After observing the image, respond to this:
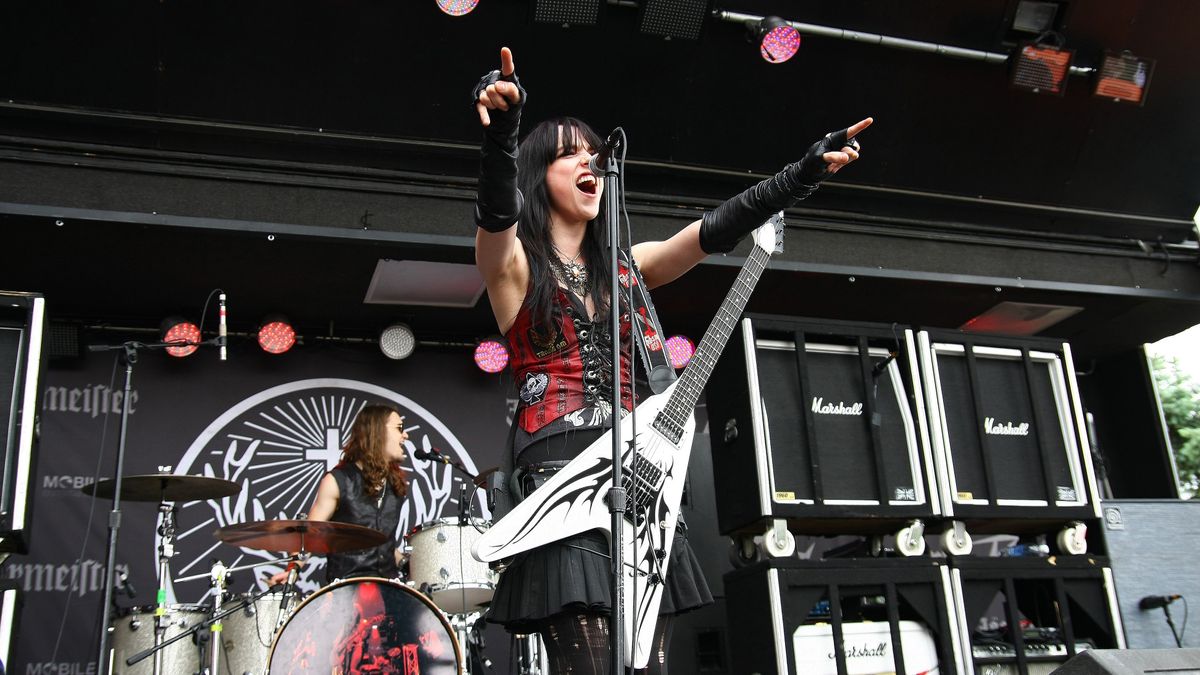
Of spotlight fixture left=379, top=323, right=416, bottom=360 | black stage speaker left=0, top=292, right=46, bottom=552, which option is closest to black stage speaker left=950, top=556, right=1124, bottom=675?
spotlight fixture left=379, top=323, right=416, bottom=360

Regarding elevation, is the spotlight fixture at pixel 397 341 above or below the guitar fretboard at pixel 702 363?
above

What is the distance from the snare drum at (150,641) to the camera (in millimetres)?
4414

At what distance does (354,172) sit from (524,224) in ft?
9.19

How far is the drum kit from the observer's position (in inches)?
151

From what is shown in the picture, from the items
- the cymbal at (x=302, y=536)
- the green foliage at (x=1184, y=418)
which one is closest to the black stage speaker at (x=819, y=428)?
the cymbal at (x=302, y=536)

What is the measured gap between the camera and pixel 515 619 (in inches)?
77.9

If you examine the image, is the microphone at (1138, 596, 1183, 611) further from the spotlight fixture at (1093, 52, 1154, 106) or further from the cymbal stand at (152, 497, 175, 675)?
the cymbal stand at (152, 497, 175, 675)

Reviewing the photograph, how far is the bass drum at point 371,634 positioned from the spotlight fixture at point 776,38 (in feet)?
10.2

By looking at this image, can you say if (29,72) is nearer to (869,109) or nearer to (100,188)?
(100,188)

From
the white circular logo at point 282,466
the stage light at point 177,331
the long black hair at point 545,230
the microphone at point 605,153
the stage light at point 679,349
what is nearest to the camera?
the microphone at point 605,153

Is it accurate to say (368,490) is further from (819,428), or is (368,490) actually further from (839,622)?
(839,622)

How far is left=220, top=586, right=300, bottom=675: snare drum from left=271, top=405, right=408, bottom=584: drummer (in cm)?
50

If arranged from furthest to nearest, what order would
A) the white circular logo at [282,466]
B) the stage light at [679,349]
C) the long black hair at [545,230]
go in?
the stage light at [679,349] < the white circular logo at [282,466] < the long black hair at [545,230]

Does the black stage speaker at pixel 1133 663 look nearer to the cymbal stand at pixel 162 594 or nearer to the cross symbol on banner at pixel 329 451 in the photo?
the cymbal stand at pixel 162 594
